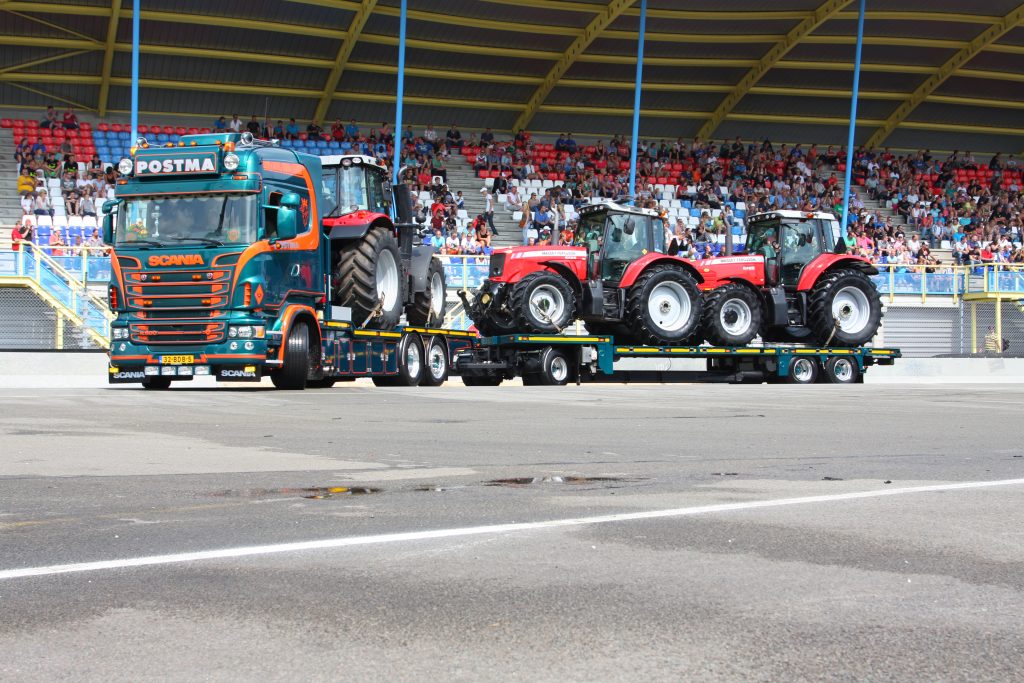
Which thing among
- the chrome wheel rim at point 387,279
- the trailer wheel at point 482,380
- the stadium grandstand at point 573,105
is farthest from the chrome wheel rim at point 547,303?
the stadium grandstand at point 573,105

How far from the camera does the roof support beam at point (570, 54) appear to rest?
136ft

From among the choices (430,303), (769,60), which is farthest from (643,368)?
(769,60)

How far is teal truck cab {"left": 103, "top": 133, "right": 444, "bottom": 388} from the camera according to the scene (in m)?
19.5

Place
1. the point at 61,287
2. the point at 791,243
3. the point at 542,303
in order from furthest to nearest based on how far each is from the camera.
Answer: the point at 791,243 < the point at 61,287 < the point at 542,303

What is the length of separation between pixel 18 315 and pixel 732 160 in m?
29.2

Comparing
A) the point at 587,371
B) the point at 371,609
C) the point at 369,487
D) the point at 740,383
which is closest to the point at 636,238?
the point at 587,371

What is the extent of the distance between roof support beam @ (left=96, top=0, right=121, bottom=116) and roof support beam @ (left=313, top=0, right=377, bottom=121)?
7.08 m

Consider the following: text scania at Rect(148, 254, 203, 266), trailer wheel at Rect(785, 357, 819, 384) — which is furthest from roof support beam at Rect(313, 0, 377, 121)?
text scania at Rect(148, 254, 203, 266)

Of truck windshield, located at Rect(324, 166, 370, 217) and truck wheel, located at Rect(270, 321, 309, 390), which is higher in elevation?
truck windshield, located at Rect(324, 166, 370, 217)

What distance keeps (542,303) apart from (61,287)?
10.0 meters

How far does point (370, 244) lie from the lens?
2195 centimetres

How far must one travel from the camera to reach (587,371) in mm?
26000

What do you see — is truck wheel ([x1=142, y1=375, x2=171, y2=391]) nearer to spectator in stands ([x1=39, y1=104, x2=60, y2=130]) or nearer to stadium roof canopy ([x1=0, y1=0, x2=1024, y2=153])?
stadium roof canopy ([x1=0, y1=0, x2=1024, y2=153])

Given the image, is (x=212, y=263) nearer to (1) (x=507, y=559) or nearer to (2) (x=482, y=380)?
(2) (x=482, y=380)
